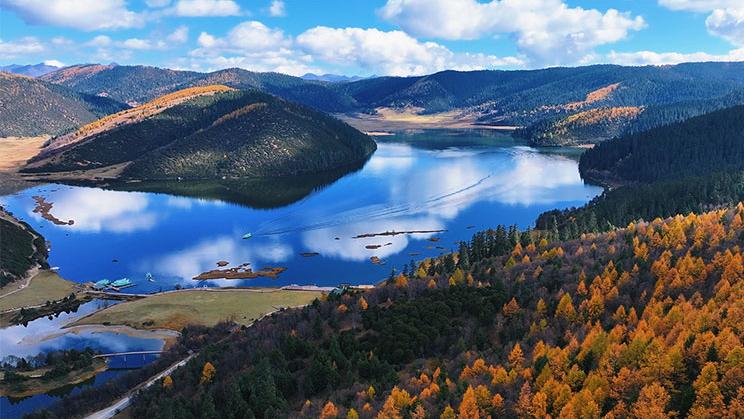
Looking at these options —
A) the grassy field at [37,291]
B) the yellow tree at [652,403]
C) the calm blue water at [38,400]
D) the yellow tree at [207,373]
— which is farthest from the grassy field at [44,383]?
the yellow tree at [652,403]

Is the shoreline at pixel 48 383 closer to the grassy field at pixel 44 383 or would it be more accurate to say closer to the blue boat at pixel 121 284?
the grassy field at pixel 44 383

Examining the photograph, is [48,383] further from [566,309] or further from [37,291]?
[566,309]

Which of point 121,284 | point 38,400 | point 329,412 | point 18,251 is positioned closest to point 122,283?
point 121,284

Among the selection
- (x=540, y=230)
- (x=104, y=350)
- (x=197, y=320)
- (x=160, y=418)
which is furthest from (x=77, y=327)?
(x=540, y=230)

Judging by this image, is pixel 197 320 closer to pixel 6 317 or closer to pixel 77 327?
pixel 77 327

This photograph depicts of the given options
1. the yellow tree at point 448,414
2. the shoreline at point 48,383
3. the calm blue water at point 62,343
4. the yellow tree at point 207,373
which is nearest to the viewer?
the yellow tree at point 448,414
